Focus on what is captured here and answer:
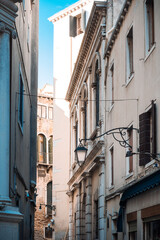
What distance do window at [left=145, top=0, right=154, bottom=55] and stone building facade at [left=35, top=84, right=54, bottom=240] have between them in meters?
35.4

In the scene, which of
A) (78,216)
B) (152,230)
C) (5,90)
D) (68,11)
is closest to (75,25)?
(68,11)

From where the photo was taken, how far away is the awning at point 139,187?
12.7 metres

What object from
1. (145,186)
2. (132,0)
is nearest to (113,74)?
(132,0)

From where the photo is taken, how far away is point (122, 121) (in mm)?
18781

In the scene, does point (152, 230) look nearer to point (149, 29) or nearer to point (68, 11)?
point (149, 29)

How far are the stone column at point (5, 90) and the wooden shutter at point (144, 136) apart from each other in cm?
386

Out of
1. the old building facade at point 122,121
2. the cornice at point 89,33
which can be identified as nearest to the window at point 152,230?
the old building facade at point 122,121

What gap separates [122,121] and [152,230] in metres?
5.35

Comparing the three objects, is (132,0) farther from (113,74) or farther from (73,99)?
(73,99)

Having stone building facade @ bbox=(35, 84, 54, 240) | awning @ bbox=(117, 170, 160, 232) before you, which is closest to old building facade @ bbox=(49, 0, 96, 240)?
stone building facade @ bbox=(35, 84, 54, 240)

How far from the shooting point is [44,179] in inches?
2082

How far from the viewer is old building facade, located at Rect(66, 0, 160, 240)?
46.7 feet

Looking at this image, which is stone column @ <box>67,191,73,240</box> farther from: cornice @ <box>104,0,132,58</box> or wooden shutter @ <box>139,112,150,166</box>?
wooden shutter @ <box>139,112,150,166</box>

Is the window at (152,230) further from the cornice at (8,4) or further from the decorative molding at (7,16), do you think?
the cornice at (8,4)
